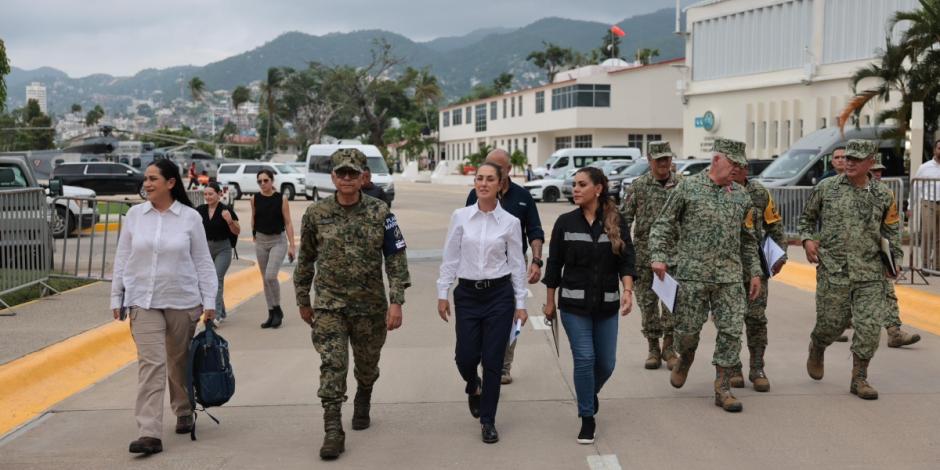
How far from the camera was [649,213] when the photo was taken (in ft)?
26.4

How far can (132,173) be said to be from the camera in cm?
3912

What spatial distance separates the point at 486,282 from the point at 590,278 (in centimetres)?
65

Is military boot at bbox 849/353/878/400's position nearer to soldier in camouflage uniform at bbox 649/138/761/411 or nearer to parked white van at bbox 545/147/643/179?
soldier in camouflage uniform at bbox 649/138/761/411

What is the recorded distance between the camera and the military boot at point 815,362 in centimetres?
767

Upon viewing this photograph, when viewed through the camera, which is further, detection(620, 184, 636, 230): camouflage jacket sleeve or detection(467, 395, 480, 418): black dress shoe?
detection(620, 184, 636, 230): camouflage jacket sleeve

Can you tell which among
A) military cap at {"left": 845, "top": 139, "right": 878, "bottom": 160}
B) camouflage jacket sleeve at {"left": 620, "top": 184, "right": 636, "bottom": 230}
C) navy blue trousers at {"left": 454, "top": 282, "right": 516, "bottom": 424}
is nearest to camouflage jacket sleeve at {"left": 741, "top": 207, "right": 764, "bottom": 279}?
military cap at {"left": 845, "top": 139, "right": 878, "bottom": 160}

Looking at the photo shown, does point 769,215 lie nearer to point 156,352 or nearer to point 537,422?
point 537,422

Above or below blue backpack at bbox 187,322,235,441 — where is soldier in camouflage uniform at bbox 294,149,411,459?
above

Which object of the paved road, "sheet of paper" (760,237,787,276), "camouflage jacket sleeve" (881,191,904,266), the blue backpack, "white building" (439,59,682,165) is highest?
"white building" (439,59,682,165)

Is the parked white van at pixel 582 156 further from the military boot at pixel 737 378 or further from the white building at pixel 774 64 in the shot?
the military boot at pixel 737 378

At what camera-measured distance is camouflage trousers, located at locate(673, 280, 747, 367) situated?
22.3 ft

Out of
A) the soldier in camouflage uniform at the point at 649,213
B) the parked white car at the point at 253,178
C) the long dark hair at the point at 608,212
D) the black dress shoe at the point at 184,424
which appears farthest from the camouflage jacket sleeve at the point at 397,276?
the parked white car at the point at 253,178

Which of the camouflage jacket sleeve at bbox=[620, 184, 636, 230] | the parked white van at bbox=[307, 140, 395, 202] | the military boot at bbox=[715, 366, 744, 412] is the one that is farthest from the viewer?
the parked white van at bbox=[307, 140, 395, 202]

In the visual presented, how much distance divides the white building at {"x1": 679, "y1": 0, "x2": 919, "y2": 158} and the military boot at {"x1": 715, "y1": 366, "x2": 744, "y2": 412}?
108 feet
